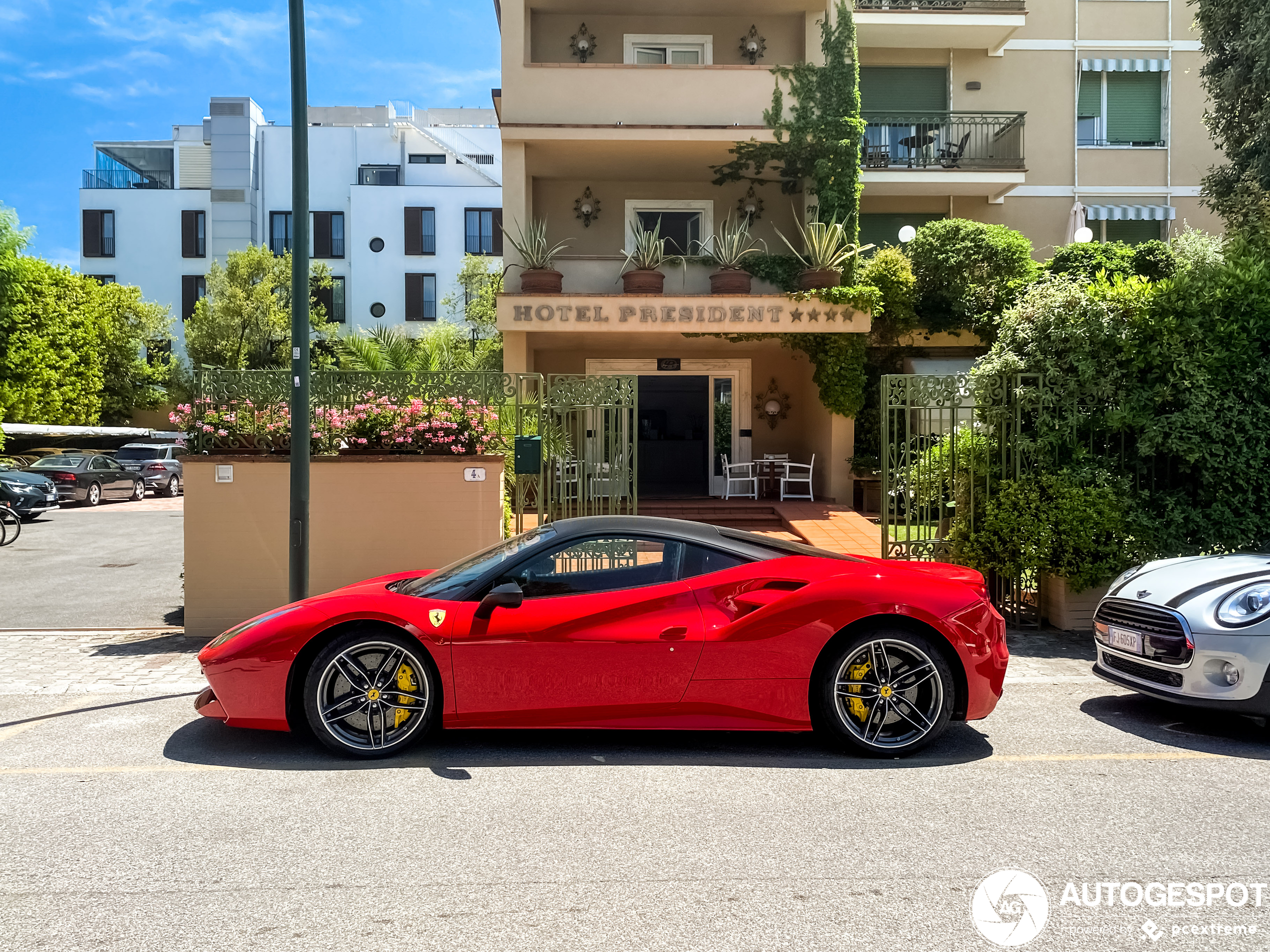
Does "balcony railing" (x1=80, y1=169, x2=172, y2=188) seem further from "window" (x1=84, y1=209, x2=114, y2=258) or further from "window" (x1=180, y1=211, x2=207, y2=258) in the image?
"window" (x1=180, y1=211, x2=207, y2=258)

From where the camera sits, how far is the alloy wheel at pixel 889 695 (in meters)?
5.42

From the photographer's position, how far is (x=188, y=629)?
9.16 m

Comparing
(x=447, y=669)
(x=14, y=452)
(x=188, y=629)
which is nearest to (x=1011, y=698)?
(x=447, y=669)

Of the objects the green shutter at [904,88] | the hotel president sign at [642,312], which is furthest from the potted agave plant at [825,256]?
the green shutter at [904,88]

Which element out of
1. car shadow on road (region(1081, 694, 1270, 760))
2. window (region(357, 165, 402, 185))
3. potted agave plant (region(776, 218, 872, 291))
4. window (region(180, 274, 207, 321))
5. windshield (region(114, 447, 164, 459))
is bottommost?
car shadow on road (region(1081, 694, 1270, 760))

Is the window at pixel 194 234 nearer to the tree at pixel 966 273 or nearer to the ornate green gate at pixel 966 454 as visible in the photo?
the tree at pixel 966 273

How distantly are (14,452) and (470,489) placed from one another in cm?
3054

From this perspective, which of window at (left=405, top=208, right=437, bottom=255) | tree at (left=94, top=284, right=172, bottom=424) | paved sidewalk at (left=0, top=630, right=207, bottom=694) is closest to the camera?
paved sidewalk at (left=0, top=630, right=207, bottom=694)

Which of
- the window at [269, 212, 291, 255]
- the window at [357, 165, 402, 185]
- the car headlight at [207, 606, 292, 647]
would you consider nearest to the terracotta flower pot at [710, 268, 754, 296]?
the car headlight at [207, 606, 292, 647]

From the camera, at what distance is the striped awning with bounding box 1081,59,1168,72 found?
70.5 feet

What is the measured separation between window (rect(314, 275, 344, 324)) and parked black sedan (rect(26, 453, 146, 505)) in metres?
16.3

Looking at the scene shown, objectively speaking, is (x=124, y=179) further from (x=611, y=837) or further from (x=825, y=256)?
(x=611, y=837)

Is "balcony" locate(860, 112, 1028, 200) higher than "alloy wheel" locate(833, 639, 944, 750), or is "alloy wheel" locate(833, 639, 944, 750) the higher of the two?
"balcony" locate(860, 112, 1028, 200)

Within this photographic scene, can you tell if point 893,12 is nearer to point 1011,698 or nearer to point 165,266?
point 1011,698
